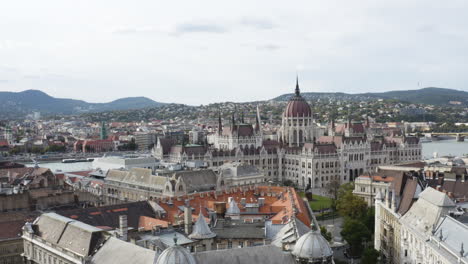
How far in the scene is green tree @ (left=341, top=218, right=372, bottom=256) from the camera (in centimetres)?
5816

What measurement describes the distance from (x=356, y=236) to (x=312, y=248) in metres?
30.1

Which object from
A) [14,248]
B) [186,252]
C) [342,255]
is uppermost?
[186,252]

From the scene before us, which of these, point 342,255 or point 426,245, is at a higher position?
point 426,245

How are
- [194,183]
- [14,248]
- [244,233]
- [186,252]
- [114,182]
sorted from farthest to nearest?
[114,182] < [194,183] < [14,248] < [244,233] < [186,252]

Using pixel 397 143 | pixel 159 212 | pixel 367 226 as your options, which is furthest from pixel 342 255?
pixel 397 143

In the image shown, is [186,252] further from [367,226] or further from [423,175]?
[423,175]

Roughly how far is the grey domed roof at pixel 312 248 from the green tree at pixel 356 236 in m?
29.7

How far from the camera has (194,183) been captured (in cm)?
7606

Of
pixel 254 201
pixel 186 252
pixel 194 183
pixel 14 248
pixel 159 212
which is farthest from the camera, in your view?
pixel 194 183

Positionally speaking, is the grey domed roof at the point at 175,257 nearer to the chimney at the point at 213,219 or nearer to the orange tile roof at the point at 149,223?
the orange tile roof at the point at 149,223

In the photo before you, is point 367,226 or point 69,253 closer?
point 69,253

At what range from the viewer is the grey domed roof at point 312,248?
2954 cm

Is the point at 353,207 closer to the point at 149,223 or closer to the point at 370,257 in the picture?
the point at 370,257

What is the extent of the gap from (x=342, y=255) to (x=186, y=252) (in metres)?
36.9
